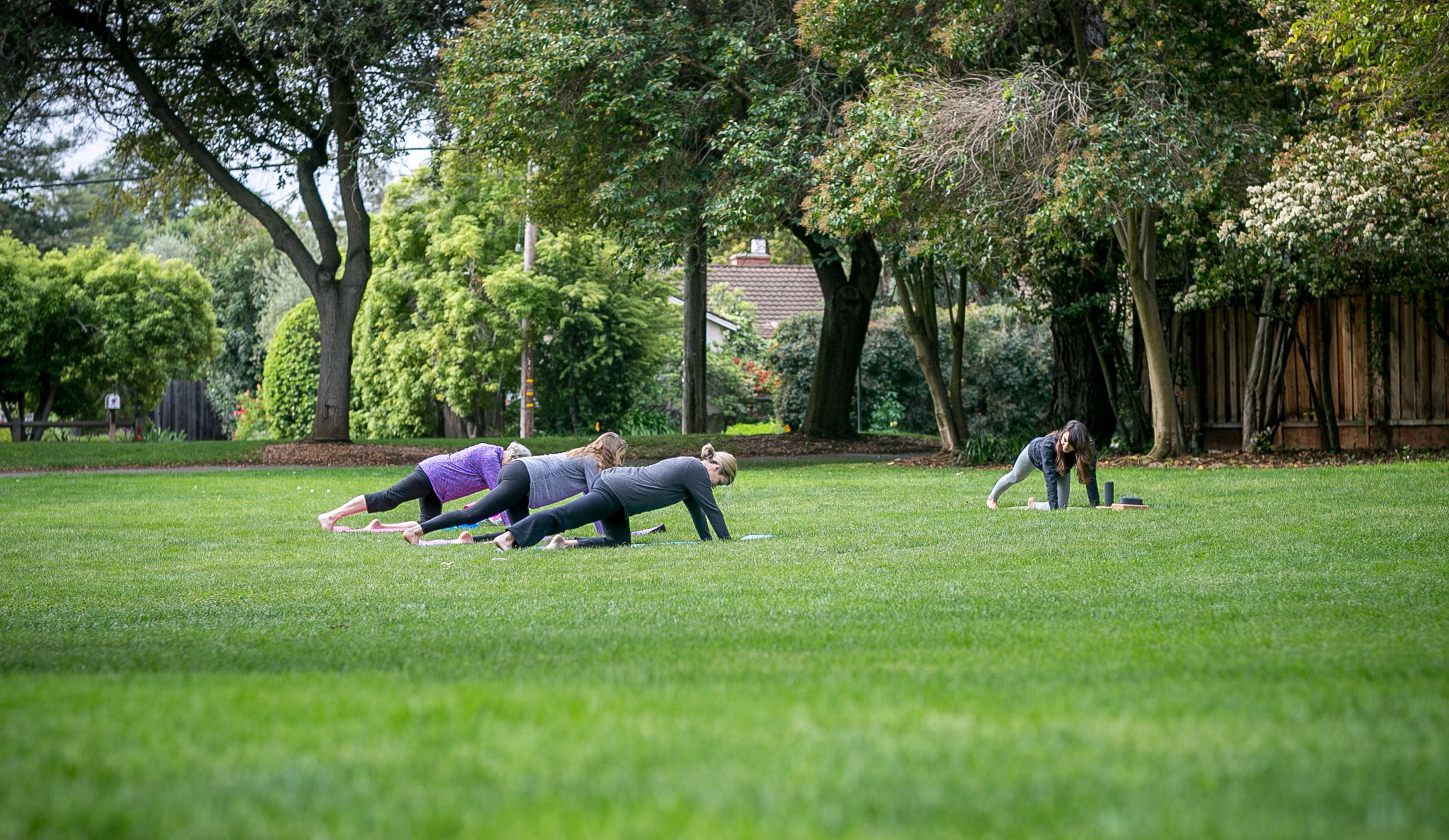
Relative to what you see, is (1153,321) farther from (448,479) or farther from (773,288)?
(773,288)

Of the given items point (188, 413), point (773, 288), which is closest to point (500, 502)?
point (188, 413)

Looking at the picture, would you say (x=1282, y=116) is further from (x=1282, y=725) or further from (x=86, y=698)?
(x=86, y=698)

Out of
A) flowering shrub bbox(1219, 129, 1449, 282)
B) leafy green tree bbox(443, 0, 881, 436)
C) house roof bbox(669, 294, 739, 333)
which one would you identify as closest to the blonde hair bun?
flowering shrub bbox(1219, 129, 1449, 282)

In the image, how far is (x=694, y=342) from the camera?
26281 millimetres

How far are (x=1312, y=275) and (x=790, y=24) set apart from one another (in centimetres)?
854

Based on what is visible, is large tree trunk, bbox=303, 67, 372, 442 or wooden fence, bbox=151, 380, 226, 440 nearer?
large tree trunk, bbox=303, 67, 372, 442

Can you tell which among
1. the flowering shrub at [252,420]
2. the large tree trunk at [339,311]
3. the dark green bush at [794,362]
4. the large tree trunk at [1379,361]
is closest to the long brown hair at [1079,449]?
the large tree trunk at [1379,361]

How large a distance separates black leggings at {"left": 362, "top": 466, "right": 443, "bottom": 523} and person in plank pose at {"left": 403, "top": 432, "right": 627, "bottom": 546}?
1.62 feet

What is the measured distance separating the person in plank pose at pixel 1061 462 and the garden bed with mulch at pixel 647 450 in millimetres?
10455

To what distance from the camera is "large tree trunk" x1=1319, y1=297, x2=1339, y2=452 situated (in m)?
18.8

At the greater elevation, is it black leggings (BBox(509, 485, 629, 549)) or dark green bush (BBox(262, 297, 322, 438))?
dark green bush (BBox(262, 297, 322, 438))

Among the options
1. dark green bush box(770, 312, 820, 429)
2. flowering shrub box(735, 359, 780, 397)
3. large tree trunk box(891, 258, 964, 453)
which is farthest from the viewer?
flowering shrub box(735, 359, 780, 397)

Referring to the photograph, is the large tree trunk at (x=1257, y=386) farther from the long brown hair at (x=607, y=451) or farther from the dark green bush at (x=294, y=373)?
the dark green bush at (x=294, y=373)

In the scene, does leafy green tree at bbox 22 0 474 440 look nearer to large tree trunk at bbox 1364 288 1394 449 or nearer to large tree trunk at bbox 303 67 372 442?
large tree trunk at bbox 303 67 372 442
